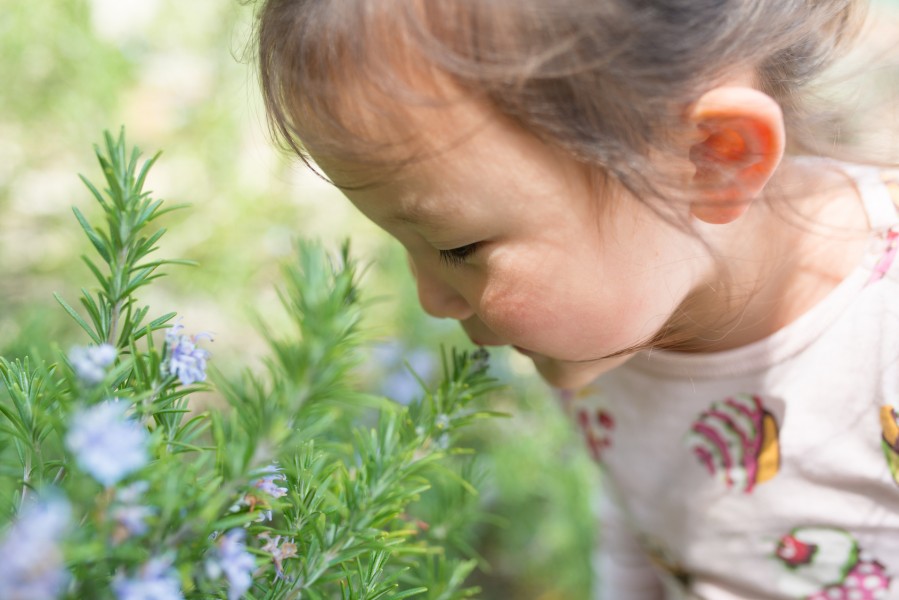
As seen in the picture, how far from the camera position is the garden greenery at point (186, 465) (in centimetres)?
46

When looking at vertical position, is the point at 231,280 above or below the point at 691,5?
above

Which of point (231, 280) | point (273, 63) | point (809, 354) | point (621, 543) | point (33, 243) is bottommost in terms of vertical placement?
point (621, 543)

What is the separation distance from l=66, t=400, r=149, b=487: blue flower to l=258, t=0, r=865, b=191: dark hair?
40 cm

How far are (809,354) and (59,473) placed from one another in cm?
88

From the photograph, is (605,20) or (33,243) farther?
(33,243)

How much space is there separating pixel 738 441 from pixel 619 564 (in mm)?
528

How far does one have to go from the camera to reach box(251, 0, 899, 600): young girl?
0.76 m

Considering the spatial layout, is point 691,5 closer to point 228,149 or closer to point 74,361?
point 74,361

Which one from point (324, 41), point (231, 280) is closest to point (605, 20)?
point (324, 41)

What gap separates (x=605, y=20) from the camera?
74 centimetres

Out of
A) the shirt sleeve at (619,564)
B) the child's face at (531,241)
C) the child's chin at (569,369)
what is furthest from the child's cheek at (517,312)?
the shirt sleeve at (619,564)

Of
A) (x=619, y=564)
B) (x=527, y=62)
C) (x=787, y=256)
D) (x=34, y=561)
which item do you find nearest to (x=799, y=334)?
(x=787, y=256)

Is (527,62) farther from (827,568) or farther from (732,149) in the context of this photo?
(827,568)

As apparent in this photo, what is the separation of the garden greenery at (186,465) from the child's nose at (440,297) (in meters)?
0.21
